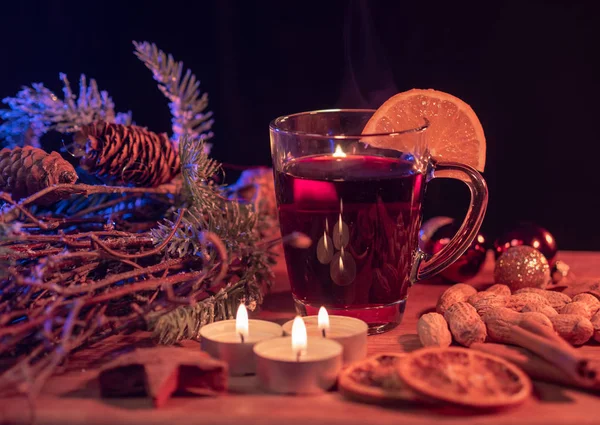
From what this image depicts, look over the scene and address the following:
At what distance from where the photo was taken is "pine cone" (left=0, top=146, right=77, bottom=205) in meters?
1.31

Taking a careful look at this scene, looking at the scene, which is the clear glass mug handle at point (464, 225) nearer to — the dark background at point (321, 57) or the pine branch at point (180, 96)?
the pine branch at point (180, 96)

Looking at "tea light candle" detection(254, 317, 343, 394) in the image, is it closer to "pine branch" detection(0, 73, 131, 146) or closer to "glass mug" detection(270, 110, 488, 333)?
"glass mug" detection(270, 110, 488, 333)

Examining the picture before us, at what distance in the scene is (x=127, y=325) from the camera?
1.10 metres

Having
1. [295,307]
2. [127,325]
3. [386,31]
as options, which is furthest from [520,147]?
[127,325]

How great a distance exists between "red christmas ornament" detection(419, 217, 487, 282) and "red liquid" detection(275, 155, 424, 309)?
0.92ft

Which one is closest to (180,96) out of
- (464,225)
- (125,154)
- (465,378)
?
(125,154)

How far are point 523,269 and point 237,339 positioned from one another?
61cm

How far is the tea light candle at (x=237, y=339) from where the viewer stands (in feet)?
3.45

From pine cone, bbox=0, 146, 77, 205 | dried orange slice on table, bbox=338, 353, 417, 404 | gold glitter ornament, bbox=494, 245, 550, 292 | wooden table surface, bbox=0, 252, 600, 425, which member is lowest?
wooden table surface, bbox=0, 252, 600, 425

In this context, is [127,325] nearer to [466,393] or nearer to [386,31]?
[466,393]

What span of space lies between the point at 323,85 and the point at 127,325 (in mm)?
1340

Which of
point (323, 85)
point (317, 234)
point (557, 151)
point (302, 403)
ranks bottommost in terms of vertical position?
point (302, 403)

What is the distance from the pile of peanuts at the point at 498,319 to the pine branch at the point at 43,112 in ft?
2.59

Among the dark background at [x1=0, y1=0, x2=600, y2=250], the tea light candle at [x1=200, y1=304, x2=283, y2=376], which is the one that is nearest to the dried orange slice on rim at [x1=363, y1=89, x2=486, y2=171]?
the tea light candle at [x1=200, y1=304, x2=283, y2=376]
